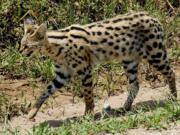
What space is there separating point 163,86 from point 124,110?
61.5 inches

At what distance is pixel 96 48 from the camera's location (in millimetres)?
8688

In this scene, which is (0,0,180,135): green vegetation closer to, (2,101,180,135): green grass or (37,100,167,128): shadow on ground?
(37,100,167,128): shadow on ground

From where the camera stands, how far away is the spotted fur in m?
8.44

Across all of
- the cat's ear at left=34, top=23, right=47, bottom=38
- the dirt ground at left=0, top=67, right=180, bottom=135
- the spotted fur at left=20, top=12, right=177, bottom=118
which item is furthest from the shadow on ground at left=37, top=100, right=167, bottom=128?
the cat's ear at left=34, top=23, right=47, bottom=38

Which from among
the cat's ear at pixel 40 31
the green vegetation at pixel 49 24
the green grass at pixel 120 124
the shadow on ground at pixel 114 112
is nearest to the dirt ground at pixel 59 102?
the shadow on ground at pixel 114 112

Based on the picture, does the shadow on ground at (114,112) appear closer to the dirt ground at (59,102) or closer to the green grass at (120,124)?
the dirt ground at (59,102)

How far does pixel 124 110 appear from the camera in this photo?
8.70 m

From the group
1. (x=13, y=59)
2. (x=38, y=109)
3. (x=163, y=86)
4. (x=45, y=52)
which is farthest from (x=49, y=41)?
(x=163, y=86)

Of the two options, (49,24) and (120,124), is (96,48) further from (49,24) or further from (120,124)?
(49,24)

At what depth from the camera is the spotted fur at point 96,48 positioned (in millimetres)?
8438

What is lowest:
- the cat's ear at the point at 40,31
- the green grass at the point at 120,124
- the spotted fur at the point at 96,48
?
the green grass at the point at 120,124

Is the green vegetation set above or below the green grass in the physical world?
above

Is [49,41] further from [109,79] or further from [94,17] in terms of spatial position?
[94,17]

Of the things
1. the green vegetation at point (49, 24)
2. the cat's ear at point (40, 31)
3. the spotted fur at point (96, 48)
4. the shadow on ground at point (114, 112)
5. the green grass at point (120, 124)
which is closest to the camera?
the green grass at point (120, 124)
